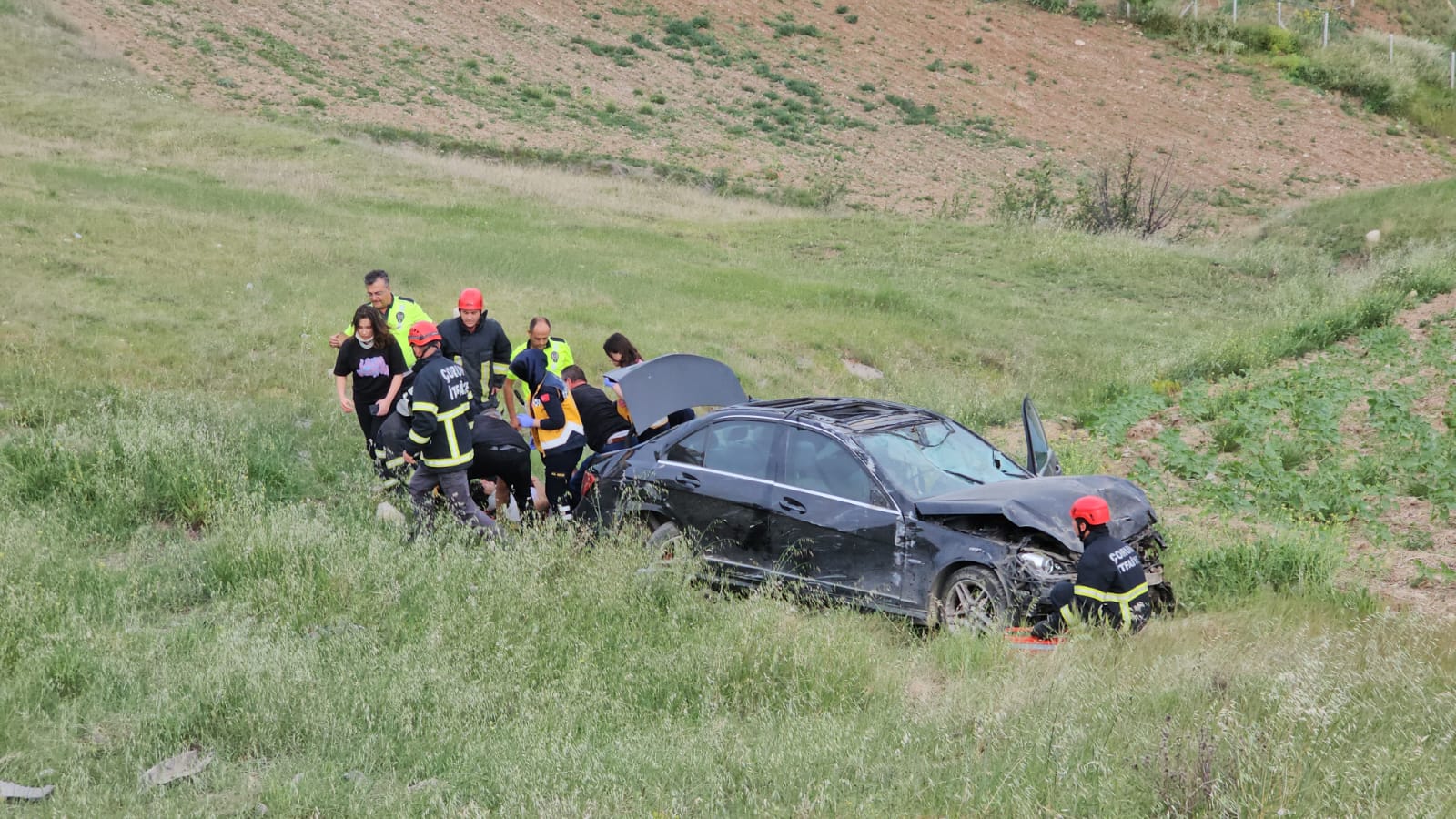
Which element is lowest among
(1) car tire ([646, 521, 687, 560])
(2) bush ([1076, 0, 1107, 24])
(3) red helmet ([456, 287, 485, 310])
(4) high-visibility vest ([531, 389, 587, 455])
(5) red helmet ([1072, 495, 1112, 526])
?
(1) car tire ([646, 521, 687, 560])

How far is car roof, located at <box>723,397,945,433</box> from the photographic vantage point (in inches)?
348

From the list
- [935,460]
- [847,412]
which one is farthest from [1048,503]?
[847,412]

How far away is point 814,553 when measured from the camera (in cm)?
837

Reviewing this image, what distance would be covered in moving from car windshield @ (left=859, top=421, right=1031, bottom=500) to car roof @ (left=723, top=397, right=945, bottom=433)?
0.26ft

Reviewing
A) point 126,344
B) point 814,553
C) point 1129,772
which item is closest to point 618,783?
point 1129,772

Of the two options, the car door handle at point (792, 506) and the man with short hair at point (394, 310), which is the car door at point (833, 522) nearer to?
the car door handle at point (792, 506)

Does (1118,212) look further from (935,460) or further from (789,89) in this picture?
(935,460)

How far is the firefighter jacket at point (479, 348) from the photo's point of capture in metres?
10.9

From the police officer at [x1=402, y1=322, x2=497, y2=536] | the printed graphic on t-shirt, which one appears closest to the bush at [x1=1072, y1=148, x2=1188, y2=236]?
the printed graphic on t-shirt

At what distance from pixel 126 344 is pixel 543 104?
3030cm

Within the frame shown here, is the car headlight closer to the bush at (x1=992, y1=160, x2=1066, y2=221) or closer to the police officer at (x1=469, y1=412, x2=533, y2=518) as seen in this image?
the police officer at (x1=469, y1=412, x2=533, y2=518)

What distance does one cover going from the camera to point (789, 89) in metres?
49.5

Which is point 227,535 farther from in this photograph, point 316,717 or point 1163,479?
point 1163,479

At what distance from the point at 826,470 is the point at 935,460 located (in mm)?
848
